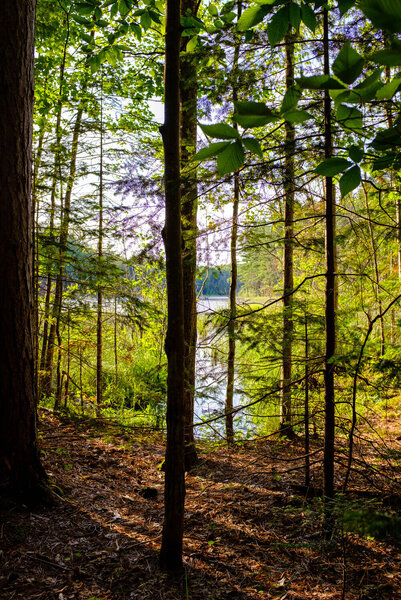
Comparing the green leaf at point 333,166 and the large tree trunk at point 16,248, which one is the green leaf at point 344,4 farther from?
the large tree trunk at point 16,248

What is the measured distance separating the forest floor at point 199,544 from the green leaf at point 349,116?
5.22ft

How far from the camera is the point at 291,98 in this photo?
29.1 inches

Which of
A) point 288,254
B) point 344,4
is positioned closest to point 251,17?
point 344,4

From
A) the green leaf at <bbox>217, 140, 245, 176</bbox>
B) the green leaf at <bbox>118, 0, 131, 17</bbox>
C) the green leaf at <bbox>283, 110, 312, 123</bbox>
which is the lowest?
the green leaf at <bbox>217, 140, 245, 176</bbox>

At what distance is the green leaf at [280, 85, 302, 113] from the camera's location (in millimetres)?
735

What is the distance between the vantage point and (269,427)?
820 centimetres

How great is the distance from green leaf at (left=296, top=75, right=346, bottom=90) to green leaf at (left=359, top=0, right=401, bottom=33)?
0.41 feet

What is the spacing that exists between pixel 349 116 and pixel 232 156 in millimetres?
294

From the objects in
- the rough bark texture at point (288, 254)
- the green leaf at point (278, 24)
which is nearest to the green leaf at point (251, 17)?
the green leaf at point (278, 24)

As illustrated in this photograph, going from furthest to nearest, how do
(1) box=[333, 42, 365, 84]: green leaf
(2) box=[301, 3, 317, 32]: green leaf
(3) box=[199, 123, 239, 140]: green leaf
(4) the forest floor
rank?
(4) the forest floor
(2) box=[301, 3, 317, 32]: green leaf
(3) box=[199, 123, 239, 140]: green leaf
(1) box=[333, 42, 365, 84]: green leaf

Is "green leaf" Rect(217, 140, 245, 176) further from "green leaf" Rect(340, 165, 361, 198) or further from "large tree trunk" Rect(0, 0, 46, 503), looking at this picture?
"large tree trunk" Rect(0, 0, 46, 503)

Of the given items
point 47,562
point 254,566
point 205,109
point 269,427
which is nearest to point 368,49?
point 205,109

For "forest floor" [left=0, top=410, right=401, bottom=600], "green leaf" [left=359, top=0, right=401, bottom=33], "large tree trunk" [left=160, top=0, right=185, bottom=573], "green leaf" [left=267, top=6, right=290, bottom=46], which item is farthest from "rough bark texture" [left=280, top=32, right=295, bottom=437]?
"forest floor" [left=0, top=410, right=401, bottom=600]

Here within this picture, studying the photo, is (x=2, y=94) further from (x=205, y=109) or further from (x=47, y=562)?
(x=47, y=562)
